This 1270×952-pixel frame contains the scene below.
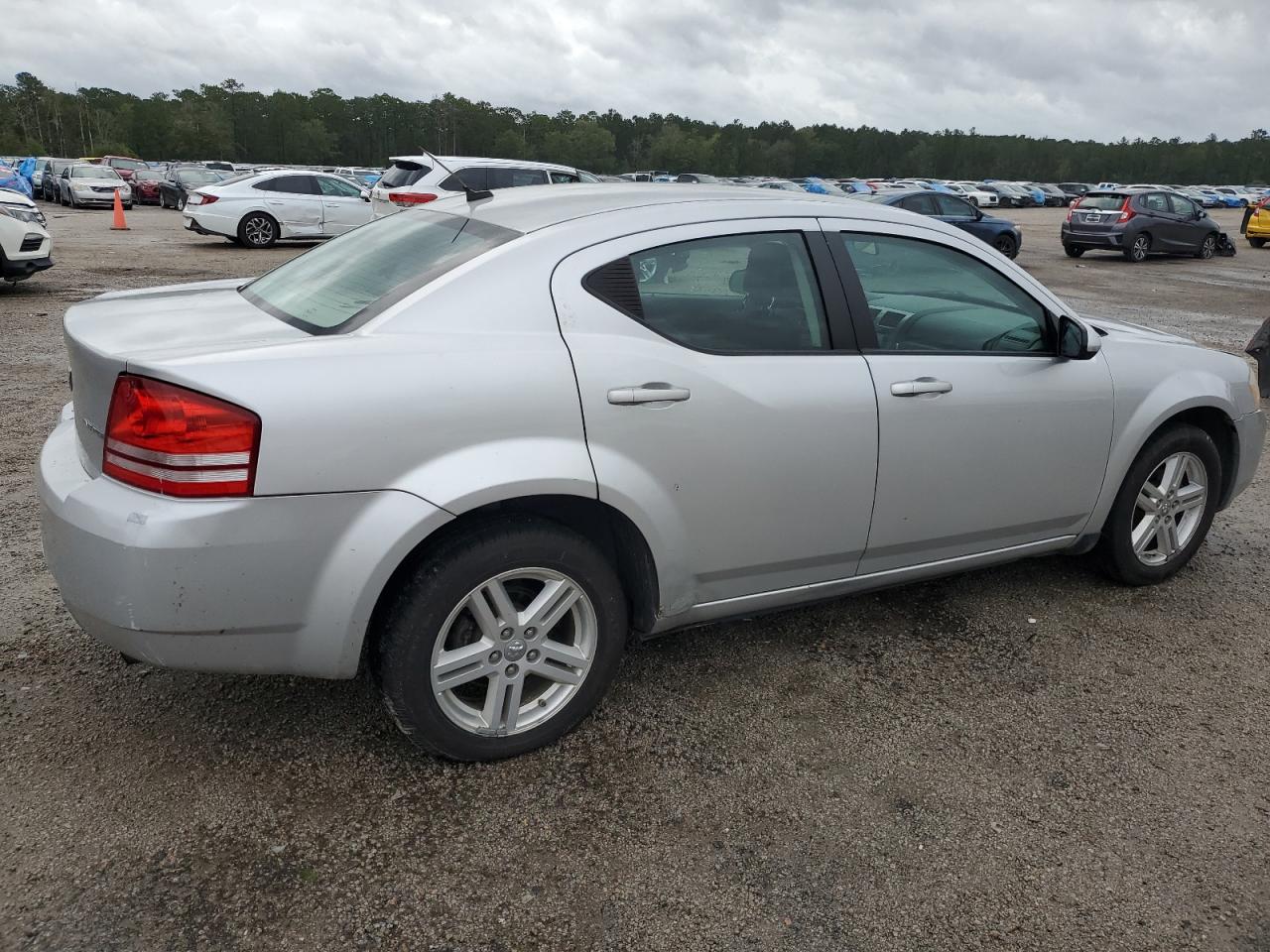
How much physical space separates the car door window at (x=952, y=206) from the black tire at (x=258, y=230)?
13238mm

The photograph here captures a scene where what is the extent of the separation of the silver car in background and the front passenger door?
1cm

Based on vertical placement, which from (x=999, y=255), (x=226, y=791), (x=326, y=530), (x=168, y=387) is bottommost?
(x=226, y=791)

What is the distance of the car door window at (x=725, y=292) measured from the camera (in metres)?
2.92

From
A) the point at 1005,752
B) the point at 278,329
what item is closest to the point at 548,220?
the point at 278,329

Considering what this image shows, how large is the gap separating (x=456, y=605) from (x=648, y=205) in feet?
4.58

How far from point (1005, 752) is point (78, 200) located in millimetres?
35267

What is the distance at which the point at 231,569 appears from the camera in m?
2.38

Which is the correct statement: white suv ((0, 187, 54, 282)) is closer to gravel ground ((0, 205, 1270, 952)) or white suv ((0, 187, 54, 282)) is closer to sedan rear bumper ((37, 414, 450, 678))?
gravel ground ((0, 205, 1270, 952))

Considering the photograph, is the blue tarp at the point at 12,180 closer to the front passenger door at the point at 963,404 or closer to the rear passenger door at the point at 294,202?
the rear passenger door at the point at 294,202

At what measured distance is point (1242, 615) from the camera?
4.08m

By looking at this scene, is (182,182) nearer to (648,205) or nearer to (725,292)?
(648,205)

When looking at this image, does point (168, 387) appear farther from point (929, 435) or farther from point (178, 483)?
point (929, 435)

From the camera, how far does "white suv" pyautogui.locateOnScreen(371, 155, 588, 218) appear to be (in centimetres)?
1495

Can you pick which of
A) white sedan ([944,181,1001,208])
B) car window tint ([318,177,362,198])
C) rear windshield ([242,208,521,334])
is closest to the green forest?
white sedan ([944,181,1001,208])
